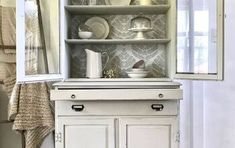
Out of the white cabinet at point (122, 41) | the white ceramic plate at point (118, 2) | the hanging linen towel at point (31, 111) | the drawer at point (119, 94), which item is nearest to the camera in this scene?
the drawer at point (119, 94)

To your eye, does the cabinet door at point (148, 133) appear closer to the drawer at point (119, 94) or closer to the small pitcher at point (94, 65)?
the drawer at point (119, 94)

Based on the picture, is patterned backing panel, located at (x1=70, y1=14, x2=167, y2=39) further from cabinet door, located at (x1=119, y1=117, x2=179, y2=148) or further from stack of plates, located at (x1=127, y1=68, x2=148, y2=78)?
cabinet door, located at (x1=119, y1=117, x2=179, y2=148)

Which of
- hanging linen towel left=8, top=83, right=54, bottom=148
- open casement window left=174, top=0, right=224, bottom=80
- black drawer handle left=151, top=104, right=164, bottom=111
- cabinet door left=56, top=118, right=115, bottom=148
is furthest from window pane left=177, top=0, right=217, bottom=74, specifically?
hanging linen towel left=8, top=83, right=54, bottom=148

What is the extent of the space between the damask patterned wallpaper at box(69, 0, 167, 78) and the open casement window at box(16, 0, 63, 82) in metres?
0.32

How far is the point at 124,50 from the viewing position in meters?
2.84

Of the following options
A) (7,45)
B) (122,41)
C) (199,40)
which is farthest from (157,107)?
(7,45)

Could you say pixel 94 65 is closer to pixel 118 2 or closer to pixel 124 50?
pixel 124 50

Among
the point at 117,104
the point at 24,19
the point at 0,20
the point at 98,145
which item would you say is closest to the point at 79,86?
the point at 117,104

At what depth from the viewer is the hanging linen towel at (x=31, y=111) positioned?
96.8 inches

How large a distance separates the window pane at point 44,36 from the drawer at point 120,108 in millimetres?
430

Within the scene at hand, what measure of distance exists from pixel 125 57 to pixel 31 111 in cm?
92

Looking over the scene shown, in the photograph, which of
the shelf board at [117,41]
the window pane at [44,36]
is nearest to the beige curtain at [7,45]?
the window pane at [44,36]

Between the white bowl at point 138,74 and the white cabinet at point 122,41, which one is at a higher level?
the white cabinet at point 122,41

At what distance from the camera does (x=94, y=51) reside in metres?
2.85
